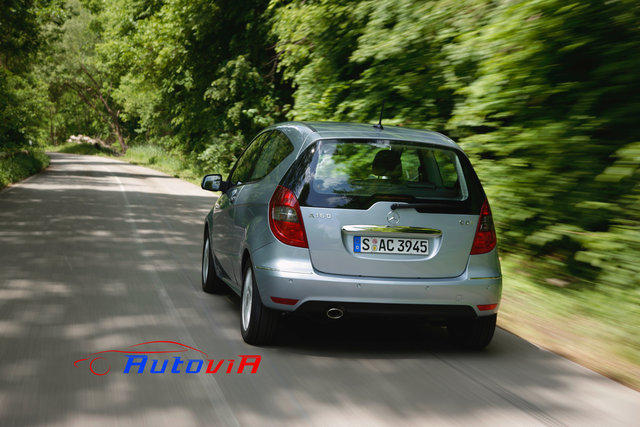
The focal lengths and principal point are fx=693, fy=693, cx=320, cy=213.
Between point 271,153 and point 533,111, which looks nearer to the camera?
point 271,153

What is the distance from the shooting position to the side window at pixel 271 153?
17.8 feet

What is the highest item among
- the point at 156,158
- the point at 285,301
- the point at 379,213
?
the point at 379,213

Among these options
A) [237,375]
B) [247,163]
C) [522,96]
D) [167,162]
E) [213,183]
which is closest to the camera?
[237,375]

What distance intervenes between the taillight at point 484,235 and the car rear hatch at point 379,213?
5 centimetres

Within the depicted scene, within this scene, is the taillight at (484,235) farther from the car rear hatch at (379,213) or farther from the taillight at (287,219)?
the taillight at (287,219)

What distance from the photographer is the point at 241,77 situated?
22578 mm

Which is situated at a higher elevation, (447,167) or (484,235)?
(447,167)

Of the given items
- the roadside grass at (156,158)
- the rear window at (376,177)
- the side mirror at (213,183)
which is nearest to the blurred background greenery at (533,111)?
the rear window at (376,177)

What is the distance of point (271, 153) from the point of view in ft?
19.0

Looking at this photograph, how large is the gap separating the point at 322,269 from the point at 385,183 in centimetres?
78

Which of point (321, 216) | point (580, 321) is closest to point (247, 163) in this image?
point (321, 216)

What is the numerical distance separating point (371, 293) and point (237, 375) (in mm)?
1032

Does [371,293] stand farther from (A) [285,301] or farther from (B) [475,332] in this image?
(B) [475,332]

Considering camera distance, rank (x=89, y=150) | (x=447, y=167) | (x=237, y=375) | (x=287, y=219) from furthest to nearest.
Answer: (x=89, y=150) < (x=447, y=167) < (x=287, y=219) < (x=237, y=375)
